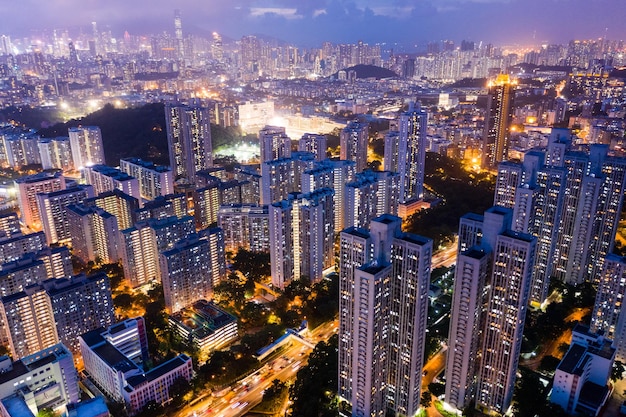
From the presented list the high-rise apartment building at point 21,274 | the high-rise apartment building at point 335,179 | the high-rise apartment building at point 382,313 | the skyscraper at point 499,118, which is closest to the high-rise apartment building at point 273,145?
the high-rise apartment building at point 335,179

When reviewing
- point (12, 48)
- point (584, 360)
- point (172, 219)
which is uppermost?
point (12, 48)

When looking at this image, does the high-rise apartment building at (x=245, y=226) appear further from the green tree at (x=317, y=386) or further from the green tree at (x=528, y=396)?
the green tree at (x=528, y=396)

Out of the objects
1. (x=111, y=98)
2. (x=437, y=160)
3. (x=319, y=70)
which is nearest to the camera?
(x=437, y=160)

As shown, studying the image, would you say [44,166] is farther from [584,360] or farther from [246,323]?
[584,360]

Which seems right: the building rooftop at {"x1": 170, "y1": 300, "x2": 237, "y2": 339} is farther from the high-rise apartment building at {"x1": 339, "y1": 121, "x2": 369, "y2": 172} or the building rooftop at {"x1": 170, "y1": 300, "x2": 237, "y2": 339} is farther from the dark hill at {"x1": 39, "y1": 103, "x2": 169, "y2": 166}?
the dark hill at {"x1": 39, "y1": 103, "x2": 169, "y2": 166}

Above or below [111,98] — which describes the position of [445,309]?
below

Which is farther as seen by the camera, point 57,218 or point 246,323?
point 57,218

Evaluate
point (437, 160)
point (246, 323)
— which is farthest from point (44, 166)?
point (437, 160)
